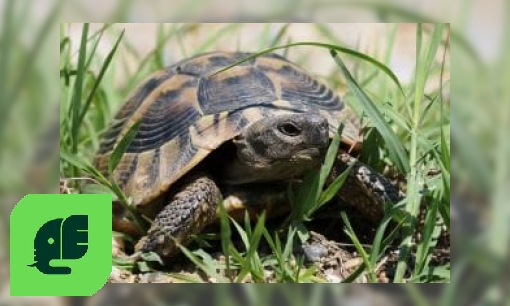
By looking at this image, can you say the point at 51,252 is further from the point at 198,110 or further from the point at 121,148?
the point at 198,110

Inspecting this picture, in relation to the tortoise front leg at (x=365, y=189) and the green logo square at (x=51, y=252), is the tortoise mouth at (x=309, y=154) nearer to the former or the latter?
the tortoise front leg at (x=365, y=189)

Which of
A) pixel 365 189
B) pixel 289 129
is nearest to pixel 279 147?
pixel 289 129

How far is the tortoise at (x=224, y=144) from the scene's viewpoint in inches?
57.7

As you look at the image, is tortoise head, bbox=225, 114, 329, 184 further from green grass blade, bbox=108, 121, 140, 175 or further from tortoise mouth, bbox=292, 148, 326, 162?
green grass blade, bbox=108, 121, 140, 175

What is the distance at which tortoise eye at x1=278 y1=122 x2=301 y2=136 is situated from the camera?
145 cm

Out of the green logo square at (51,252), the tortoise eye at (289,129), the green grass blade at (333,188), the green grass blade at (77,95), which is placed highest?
the green grass blade at (77,95)

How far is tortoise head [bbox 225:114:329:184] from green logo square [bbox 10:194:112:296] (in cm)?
35

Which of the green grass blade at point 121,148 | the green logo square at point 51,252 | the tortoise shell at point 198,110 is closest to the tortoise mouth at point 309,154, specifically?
the tortoise shell at point 198,110

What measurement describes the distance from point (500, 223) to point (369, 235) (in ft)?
1.08

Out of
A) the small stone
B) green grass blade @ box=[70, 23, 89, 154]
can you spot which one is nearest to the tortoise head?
the small stone

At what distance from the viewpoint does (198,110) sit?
1554 mm

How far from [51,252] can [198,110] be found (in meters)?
0.41

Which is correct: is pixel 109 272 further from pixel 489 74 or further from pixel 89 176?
pixel 489 74

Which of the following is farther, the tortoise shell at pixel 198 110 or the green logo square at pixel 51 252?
the tortoise shell at pixel 198 110
